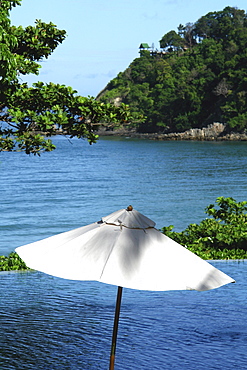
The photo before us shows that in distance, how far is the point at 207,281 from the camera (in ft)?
15.9

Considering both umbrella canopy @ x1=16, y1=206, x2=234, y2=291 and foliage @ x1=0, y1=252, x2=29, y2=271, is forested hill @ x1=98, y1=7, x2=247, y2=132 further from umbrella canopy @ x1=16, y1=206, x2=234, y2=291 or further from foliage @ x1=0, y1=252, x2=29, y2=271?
umbrella canopy @ x1=16, y1=206, x2=234, y2=291

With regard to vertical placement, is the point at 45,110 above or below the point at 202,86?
below

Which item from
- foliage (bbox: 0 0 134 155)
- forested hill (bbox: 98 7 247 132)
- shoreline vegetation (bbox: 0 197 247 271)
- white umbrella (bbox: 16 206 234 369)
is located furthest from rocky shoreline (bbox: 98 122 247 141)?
white umbrella (bbox: 16 206 234 369)

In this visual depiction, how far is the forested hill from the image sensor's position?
372ft

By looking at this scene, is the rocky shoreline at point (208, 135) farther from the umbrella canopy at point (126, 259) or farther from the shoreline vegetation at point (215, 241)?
the umbrella canopy at point (126, 259)

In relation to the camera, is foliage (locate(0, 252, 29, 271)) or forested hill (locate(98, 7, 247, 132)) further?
forested hill (locate(98, 7, 247, 132))

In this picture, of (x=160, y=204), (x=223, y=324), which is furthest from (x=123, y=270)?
(x=160, y=204)

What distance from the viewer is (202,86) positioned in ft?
405

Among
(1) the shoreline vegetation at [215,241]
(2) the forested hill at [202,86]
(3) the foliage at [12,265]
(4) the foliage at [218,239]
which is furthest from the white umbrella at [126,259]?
(2) the forested hill at [202,86]

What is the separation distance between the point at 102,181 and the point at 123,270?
44276 mm

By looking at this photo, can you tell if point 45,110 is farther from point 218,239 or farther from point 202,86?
point 202,86

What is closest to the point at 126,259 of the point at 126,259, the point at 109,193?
the point at 126,259

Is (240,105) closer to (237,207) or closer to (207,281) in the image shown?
(237,207)

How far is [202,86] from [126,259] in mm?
121640
